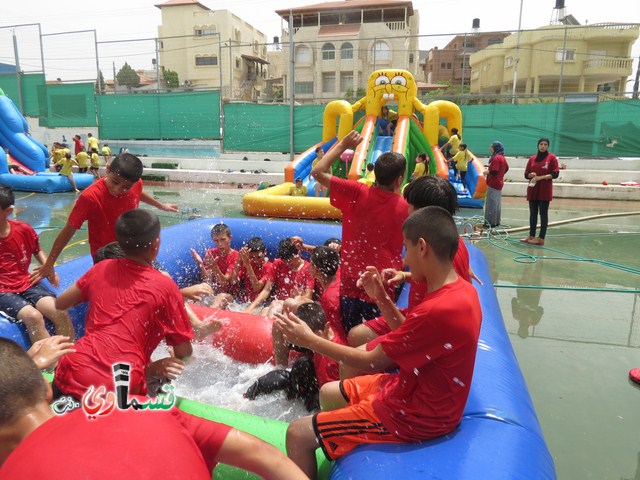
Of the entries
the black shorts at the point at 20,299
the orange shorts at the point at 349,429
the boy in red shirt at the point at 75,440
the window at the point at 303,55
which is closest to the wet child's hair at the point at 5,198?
the black shorts at the point at 20,299

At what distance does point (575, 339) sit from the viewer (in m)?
4.12

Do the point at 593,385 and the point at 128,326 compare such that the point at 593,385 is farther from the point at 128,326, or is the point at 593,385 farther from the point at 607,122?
the point at 607,122

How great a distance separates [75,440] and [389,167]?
225 centimetres

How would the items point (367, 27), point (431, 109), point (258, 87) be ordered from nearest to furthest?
point (431, 109), point (367, 27), point (258, 87)

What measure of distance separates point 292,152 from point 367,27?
23415 mm

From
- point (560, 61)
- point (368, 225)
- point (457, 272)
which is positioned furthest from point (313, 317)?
point (560, 61)

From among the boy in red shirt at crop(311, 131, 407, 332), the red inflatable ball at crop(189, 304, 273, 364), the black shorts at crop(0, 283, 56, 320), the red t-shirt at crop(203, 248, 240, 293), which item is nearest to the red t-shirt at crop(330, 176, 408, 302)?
the boy in red shirt at crop(311, 131, 407, 332)

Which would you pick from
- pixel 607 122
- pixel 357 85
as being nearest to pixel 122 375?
pixel 607 122

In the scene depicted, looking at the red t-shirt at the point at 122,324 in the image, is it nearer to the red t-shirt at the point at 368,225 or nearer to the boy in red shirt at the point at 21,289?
the boy in red shirt at the point at 21,289

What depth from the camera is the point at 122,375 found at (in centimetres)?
178

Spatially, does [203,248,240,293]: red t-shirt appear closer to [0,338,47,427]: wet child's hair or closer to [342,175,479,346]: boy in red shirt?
[342,175,479,346]: boy in red shirt

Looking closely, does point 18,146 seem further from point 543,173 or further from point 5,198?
point 543,173

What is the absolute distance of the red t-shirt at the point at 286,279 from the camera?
4.40 meters

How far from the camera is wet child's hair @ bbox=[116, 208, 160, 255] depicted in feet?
7.12
